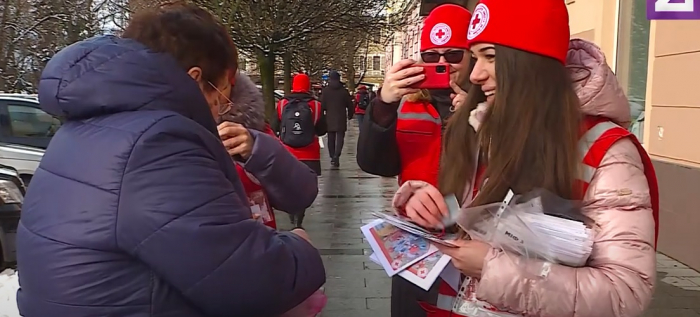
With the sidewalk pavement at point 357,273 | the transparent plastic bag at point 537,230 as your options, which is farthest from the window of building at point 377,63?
the transparent plastic bag at point 537,230

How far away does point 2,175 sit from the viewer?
6480 mm

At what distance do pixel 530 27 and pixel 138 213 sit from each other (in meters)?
1.06

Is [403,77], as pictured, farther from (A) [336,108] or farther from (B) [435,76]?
(A) [336,108]

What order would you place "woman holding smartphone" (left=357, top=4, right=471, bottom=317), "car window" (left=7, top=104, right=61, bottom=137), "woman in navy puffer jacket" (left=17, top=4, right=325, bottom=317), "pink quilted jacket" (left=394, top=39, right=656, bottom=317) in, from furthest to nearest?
"car window" (left=7, top=104, right=61, bottom=137), "woman holding smartphone" (left=357, top=4, right=471, bottom=317), "pink quilted jacket" (left=394, top=39, right=656, bottom=317), "woman in navy puffer jacket" (left=17, top=4, right=325, bottom=317)

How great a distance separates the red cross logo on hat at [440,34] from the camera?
307 cm

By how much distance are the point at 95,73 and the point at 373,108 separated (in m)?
1.64

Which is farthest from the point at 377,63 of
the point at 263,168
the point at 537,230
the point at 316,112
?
the point at 537,230

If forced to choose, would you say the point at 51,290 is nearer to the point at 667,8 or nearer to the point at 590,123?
the point at 590,123

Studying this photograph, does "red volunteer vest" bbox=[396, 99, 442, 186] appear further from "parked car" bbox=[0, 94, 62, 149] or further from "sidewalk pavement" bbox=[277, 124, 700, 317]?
"parked car" bbox=[0, 94, 62, 149]

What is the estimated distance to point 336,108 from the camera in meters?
15.0

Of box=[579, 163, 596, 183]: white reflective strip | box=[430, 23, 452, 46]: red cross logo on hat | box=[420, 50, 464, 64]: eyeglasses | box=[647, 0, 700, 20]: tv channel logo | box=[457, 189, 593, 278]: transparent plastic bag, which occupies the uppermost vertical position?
box=[647, 0, 700, 20]: tv channel logo

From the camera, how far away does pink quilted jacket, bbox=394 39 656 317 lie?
1.58 meters

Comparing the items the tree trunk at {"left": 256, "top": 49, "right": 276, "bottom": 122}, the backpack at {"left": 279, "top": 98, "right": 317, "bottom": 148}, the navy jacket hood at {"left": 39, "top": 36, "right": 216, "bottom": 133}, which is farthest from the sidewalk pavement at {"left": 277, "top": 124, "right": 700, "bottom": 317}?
the tree trunk at {"left": 256, "top": 49, "right": 276, "bottom": 122}

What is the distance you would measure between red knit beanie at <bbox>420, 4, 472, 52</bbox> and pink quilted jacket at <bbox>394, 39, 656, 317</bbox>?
1.47 metres
